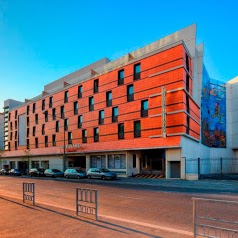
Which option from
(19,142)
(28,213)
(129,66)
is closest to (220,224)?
(28,213)

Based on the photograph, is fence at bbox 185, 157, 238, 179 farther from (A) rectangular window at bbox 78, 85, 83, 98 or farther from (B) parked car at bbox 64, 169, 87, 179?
(A) rectangular window at bbox 78, 85, 83, 98

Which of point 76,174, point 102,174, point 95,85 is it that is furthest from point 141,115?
point 76,174

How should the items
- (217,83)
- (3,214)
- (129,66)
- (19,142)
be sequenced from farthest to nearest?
(19,142) < (217,83) < (129,66) < (3,214)

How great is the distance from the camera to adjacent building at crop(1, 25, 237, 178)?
28.1 metres

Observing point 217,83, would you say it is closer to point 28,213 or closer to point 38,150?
point 38,150

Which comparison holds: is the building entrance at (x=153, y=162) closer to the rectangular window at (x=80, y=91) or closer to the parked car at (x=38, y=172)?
the rectangular window at (x=80, y=91)

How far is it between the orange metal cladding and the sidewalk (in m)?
19.9

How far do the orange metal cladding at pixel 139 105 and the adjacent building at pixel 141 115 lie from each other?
0.35 feet

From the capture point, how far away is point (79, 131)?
4059cm

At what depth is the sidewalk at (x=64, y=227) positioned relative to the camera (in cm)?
654

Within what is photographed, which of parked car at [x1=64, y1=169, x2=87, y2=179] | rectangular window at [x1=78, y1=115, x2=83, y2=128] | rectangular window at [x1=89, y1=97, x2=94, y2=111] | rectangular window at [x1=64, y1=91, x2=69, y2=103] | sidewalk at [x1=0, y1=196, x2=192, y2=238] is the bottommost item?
parked car at [x1=64, y1=169, x2=87, y2=179]

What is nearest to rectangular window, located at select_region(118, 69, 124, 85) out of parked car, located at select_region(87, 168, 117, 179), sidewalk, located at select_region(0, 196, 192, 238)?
parked car, located at select_region(87, 168, 117, 179)

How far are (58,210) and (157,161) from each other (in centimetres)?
2452

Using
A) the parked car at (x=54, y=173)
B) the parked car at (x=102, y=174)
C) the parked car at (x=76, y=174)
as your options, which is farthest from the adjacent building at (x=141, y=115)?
the parked car at (x=102, y=174)
